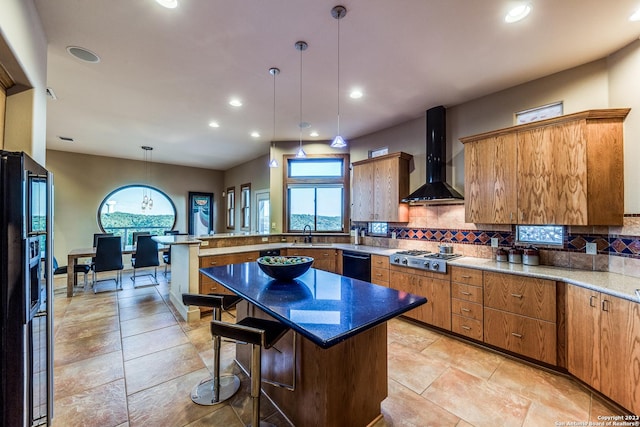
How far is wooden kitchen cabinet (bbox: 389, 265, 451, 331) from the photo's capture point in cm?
310

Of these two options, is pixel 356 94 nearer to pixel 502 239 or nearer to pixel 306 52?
pixel 306 52

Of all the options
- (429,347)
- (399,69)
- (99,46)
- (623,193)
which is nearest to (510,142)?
(623,193)

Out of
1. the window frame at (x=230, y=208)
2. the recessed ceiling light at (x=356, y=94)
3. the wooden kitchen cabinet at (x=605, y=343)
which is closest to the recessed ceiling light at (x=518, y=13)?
the recessed ceiling light at (x=356, y=94)

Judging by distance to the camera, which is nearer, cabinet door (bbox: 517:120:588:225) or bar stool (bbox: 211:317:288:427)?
bar stool (bbox: 211:317:288:427)

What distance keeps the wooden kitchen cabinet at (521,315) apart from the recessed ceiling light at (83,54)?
454cm

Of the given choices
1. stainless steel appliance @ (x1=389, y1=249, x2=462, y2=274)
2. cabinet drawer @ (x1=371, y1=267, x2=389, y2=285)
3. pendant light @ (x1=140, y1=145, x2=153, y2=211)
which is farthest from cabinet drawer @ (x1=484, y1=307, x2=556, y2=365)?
pendant light @ (x1=140, y1=145, x2=153, y2=211)

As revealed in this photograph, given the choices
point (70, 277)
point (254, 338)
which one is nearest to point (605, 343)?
point (254, 338)

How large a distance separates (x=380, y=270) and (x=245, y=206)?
188 inches

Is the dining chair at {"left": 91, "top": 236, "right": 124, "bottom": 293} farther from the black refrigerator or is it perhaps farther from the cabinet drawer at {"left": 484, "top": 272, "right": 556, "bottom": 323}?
the cabinet drawer at {"left": 484, "top": 272, "right": 556, "bottom": 323}

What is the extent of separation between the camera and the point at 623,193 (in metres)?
2.37

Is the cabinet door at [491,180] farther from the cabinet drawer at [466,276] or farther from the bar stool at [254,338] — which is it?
the bar stool at [254,338]

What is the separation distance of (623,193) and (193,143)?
6538 mm

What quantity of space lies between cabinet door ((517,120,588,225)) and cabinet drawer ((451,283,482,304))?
0.89 metres

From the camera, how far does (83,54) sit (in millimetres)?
2510
